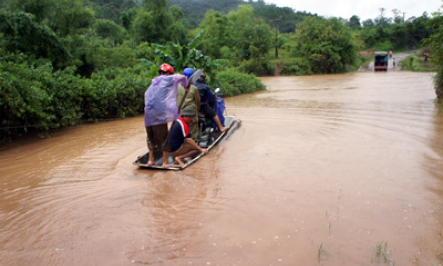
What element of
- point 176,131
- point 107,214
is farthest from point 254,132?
point 107,214

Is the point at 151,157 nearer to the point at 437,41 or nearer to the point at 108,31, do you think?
the point at 437,41

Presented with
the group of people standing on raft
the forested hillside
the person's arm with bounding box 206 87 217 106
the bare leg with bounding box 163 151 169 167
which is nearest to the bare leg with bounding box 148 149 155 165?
the group of people standing on raft

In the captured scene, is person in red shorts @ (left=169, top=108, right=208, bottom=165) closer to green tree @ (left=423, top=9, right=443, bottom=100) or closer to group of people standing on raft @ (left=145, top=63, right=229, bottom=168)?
group of people standing on raft @ (left=145, top=63, right=229, bottom=168)

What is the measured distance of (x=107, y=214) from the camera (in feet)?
13.8

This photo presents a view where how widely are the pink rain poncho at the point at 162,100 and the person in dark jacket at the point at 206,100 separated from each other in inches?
52.2

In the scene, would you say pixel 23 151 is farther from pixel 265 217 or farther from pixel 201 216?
pixel 265 217

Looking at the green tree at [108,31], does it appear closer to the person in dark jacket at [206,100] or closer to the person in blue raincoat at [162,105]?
the person in dark jacket at [206,100]

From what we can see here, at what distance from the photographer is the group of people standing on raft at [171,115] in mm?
5547

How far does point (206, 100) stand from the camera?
23.8 ft

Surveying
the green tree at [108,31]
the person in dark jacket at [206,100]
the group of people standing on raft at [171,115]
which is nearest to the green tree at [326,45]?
the green tree at [108,31]

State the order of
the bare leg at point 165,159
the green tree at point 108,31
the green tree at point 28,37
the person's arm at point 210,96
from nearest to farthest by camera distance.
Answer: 1. the bare leg at point 165,159
2. the person's arm at point 210,96
3. the green tree at point 28,37
4. the green tree at point 108,31

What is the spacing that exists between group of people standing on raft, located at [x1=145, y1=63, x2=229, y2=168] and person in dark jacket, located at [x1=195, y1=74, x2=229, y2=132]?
144 mm

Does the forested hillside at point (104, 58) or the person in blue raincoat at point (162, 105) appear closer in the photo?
the person in blue raincoat at point (162, 105)

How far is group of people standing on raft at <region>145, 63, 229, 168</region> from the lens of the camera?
218 inches
